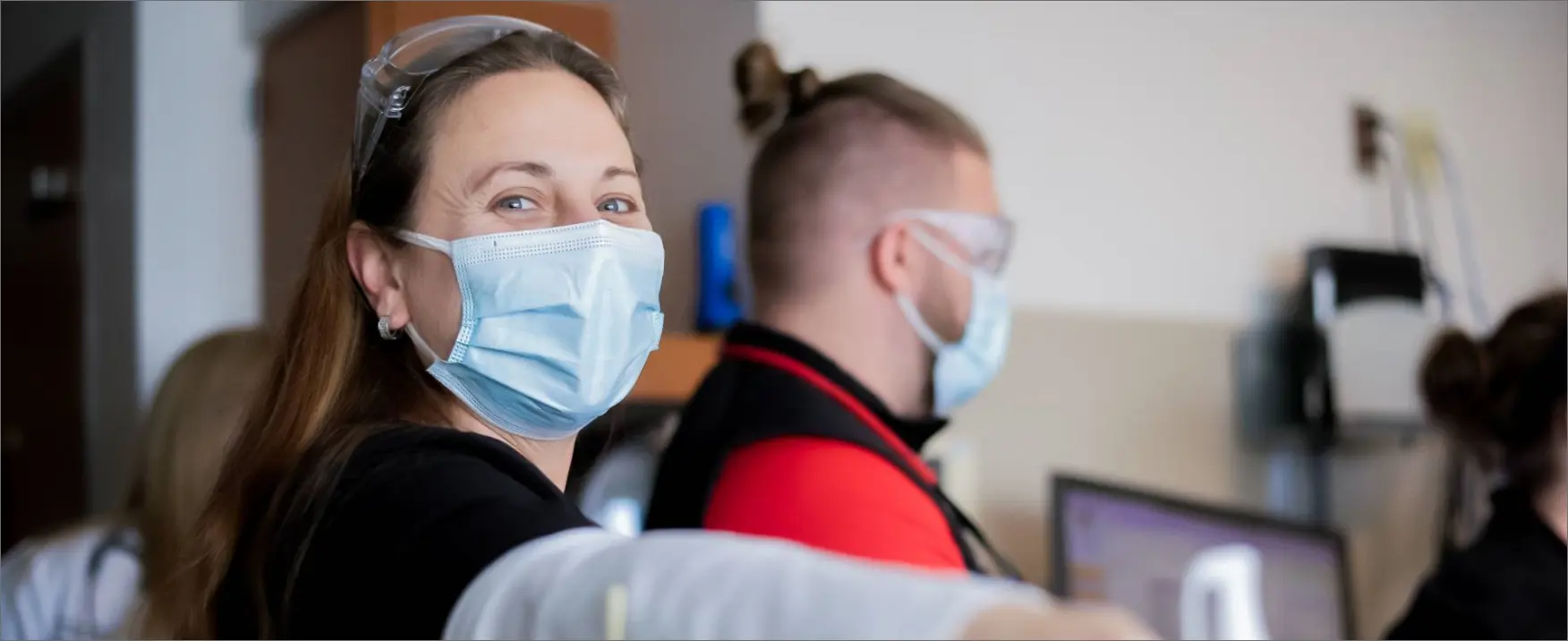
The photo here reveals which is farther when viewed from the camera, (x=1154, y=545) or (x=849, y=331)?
(x=1154, y=545)

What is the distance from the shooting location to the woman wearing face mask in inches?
11.0

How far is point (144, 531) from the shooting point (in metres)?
0.51

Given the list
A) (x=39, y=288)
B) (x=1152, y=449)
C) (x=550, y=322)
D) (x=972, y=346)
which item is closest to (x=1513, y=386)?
(x=1152, y=449)

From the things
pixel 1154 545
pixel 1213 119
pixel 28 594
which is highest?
pixel 1213 119

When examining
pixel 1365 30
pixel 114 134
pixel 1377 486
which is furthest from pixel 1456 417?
pixel 114 134

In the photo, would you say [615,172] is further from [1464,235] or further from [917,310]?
[1464,235]

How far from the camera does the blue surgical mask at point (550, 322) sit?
35cm

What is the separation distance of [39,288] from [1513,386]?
1.00 m

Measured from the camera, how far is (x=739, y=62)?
1.57ft

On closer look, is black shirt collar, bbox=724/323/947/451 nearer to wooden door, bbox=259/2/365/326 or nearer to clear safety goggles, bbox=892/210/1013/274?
clear safety goggles, bbox=892/210/1013/274

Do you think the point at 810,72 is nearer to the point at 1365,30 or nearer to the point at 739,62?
the point at 739,62

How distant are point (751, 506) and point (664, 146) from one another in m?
0.20

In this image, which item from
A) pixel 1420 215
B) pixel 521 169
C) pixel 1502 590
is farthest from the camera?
pixel 1420 215

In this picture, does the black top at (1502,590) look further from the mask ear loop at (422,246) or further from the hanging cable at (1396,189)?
the mask ear loop at (422,246)
